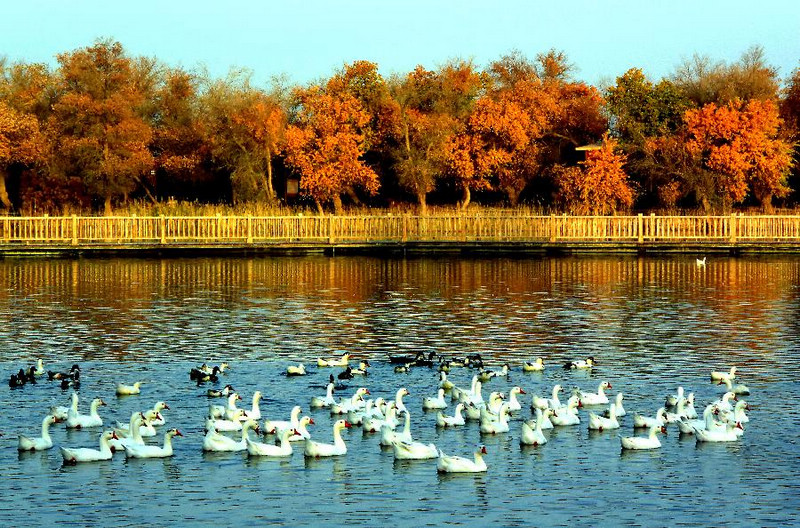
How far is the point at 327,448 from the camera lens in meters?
16.7

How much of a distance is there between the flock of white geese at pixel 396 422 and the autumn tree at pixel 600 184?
136 ft

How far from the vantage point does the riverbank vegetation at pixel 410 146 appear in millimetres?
62438

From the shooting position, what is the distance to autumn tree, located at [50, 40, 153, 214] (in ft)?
210

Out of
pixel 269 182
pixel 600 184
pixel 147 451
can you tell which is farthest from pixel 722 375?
pixel 269 182

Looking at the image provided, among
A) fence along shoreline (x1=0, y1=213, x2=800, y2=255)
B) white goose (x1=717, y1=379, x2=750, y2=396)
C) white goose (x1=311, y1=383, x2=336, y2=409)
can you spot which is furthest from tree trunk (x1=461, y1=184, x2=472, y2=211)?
white goose (x1=311, y1=383, x2=336, y2=409)

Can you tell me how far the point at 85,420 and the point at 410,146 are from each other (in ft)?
161

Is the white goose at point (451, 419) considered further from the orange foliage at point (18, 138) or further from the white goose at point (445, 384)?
the orange foliage at point (18, 138)

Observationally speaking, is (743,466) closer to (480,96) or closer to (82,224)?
(82,224)

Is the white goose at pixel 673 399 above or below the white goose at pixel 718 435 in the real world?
above

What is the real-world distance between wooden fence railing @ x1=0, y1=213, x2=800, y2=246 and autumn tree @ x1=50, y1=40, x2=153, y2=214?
6.20 metres

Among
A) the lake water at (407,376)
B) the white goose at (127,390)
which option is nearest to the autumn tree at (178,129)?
the lake water at (407,376)

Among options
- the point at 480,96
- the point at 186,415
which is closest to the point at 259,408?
the point at 186,415

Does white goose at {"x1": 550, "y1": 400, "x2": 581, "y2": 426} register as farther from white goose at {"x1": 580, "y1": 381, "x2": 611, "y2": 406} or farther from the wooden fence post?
the wooden fence post

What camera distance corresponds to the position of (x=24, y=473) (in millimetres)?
15734
